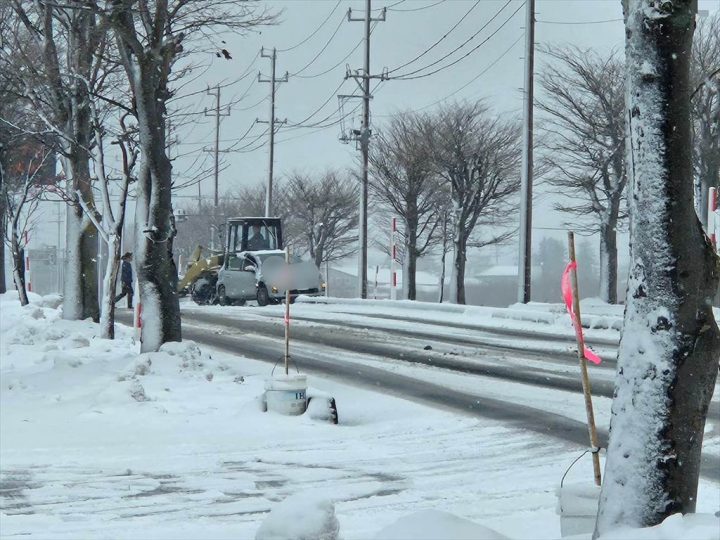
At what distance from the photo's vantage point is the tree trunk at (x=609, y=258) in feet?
139

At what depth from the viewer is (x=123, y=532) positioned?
7.53 m

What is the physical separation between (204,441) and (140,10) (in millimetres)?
6309

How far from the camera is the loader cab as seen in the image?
136 feet

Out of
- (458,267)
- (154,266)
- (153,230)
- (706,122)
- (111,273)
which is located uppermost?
(706,122)

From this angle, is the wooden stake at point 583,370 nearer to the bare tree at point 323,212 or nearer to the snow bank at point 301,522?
the snow bank at point 301,522

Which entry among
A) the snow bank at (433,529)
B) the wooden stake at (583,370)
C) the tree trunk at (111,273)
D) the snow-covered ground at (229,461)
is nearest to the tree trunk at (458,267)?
the tree trunk at (111,273)

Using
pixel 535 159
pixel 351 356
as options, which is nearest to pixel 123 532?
pixel 351 356

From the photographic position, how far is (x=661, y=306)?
5324mm

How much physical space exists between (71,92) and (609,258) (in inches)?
1053

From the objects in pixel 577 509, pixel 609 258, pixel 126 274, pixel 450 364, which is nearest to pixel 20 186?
pixel 126 274

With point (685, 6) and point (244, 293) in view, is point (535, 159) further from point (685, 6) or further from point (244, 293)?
point (685, 6)

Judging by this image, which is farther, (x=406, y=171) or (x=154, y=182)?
(x=406, y=171)

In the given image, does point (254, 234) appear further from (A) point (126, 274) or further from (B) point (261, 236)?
(A) point (126, 274)

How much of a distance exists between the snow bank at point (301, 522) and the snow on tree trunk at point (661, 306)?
134 cm
